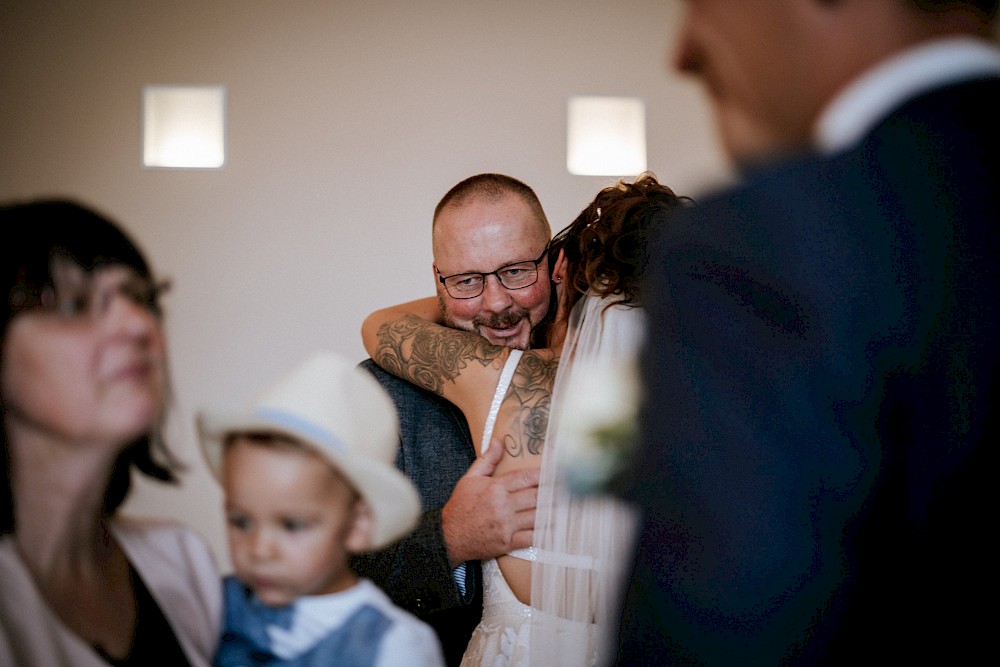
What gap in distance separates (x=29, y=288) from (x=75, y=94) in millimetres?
541

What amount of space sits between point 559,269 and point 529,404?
404 mm

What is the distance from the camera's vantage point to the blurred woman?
2.17 feet

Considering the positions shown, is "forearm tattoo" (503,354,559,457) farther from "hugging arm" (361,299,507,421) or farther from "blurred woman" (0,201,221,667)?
"blurred woman" (0,201,221,667)

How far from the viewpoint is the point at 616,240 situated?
4.59ft

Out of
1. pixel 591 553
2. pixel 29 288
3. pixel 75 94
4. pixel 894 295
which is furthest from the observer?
pixel 591 553

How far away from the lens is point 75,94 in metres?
1.09

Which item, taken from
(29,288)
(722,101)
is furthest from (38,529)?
(722,101)

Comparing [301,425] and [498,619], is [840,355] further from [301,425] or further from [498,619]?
[498,619]

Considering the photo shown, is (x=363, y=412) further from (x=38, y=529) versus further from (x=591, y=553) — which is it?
(x=591, y=553)

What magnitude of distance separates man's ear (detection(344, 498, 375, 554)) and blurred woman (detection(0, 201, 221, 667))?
0.47 feet

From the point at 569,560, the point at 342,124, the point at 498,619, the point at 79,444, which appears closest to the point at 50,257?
the point at 79,444

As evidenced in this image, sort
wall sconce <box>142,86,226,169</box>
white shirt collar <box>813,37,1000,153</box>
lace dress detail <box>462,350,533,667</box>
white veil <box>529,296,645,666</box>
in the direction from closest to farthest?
white shirt collar <box>813,37,1000,153</box>
wall sconce <box>142,86,226,169</box>
white veil <box>529,296,645,666</box>
lace dress detail <box>462,350,533,667</box>

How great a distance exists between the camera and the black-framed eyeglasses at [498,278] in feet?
5.47

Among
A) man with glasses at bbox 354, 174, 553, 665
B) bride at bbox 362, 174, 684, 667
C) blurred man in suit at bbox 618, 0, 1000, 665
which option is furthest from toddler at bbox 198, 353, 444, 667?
man with glasses at bbox 354, 174, 553, 665
